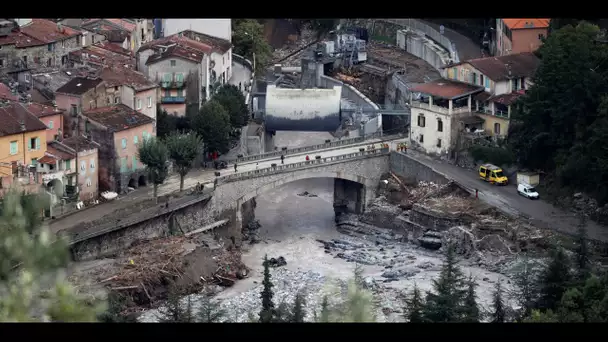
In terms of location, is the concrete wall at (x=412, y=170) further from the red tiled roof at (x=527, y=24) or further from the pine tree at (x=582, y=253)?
the red tiled roof at (x=527, y=24)

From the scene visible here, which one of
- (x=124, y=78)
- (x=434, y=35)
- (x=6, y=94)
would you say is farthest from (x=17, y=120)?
(x=434, y=35)

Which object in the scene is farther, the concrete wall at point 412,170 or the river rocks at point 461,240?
the concrete wall at point 412,170

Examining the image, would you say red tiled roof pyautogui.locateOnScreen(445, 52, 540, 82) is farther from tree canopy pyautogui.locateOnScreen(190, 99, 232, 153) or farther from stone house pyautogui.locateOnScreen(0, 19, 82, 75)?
stone house pyautogui.locateOnScreen(0, 19, 82, 75)

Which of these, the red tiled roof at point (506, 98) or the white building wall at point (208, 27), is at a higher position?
the white building wall at point (208, 27)

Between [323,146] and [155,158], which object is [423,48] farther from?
[155,158]

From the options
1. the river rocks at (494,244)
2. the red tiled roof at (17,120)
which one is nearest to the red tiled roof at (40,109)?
the red tiled roof at (17,120)
